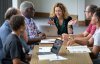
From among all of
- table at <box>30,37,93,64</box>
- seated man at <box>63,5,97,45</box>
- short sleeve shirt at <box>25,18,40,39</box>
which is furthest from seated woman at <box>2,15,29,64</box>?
short sleeve shirt at <box>25,18,40,39</box>

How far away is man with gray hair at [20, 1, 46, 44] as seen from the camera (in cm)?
425

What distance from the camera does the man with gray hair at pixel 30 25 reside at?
425 centimetres

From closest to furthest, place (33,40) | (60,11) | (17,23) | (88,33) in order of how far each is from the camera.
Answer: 1. (17,23)
2. (33,40)
3. (88,33)
4. (60,11)

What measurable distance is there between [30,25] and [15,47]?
1.72 metres

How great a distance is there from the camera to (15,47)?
9.32 ft

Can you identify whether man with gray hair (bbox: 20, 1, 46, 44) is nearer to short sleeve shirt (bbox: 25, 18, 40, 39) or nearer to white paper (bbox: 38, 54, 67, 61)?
short sleeve shirt (bbox: 25, 18, 40, 39)

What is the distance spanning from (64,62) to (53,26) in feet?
7.01

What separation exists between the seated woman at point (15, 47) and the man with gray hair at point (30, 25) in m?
1.13

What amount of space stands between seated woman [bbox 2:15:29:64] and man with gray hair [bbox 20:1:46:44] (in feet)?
3.71

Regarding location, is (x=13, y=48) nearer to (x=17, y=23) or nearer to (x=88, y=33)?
(x=17, y=23)

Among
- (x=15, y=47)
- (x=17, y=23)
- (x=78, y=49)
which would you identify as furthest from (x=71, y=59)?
(x=17, y=23)

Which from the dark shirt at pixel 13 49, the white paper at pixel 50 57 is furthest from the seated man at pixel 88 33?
the dark shirt at pixel 13 49

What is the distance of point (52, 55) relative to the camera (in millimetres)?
2887

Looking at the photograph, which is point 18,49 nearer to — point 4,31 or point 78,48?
point 4,31
